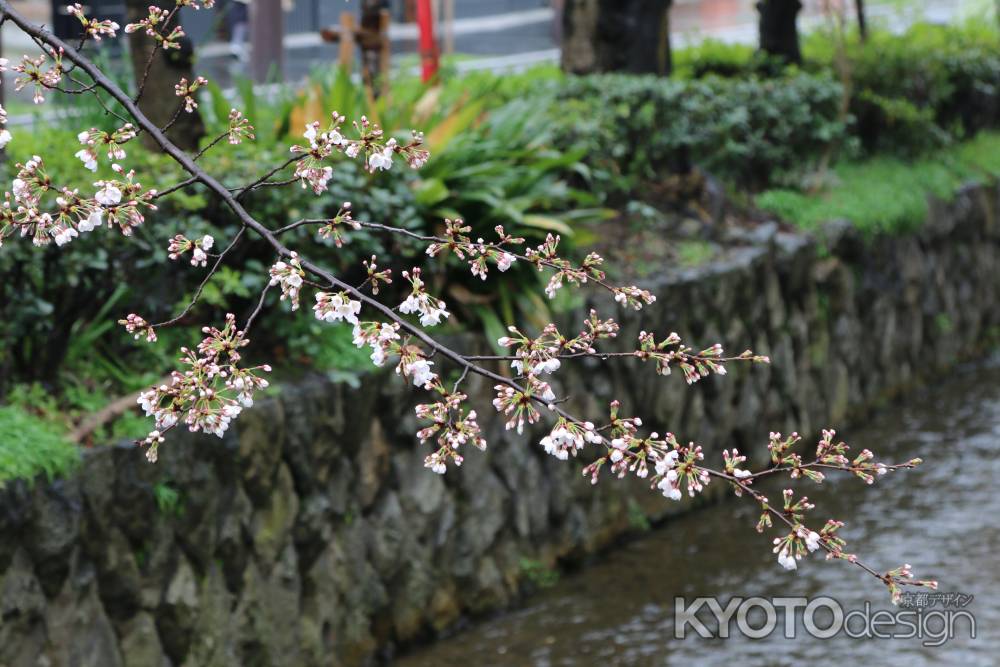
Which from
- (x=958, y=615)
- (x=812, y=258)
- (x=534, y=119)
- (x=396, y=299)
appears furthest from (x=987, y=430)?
(x=396, y=299)

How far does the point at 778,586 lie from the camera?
6641 millimetres

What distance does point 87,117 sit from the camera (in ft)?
20.2

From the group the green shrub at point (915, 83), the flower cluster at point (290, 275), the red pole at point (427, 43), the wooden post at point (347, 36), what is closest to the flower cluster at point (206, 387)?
the flower cluster at point (290, 275)

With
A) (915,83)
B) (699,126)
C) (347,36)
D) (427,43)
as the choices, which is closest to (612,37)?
(699,126)

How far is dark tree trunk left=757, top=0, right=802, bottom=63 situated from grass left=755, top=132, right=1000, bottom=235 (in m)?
1.30

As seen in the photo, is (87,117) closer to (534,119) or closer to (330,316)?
(534,119)

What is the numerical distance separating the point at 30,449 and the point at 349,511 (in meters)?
1.69

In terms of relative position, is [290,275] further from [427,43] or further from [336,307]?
[427,43]

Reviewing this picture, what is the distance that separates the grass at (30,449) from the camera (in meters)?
4.46

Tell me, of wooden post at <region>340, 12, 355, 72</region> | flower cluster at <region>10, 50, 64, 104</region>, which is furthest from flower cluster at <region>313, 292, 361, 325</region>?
wooden post at <region>340, 12, 355, 72</region>

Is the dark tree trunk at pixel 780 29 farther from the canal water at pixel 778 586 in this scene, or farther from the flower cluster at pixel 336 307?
the flower cluster at pixel 336 307

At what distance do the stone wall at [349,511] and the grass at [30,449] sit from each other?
0.19 ft

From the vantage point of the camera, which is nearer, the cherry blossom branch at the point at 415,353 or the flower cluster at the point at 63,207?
the cherry blossom branch at the point at 415,353

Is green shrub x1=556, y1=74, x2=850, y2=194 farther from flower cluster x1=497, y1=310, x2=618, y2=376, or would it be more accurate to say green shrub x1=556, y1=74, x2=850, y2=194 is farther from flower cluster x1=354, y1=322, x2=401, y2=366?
flower cluster x1=354, y1=322, x2=401, y2=366
